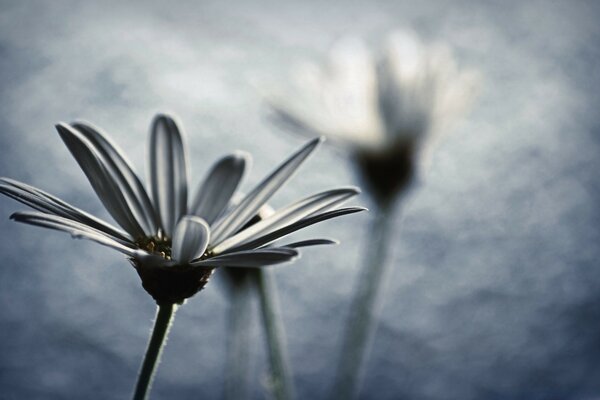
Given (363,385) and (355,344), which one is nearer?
(355,344)

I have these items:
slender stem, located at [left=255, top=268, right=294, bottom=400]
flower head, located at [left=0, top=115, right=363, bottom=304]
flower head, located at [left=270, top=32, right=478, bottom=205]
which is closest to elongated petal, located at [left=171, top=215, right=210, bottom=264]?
flower head, located at [left=0, top=115, right=363, bottom=304]

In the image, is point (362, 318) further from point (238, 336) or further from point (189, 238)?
point (189, 238)

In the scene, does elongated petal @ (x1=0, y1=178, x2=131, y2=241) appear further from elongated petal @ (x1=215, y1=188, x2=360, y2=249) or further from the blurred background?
the blurred background

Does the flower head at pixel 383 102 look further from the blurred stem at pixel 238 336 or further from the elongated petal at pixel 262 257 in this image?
the elongated petal at pixel 262 257

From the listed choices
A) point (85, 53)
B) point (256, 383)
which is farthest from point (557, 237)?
point (85, 53)

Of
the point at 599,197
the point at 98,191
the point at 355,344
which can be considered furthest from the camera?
the point at 599,197

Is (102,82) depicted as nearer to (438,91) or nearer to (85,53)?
(85,53)


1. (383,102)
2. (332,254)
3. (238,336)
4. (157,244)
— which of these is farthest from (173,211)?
(332,254)

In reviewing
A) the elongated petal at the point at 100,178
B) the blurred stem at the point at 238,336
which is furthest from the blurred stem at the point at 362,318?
the elongated petal at the point at 100,178
